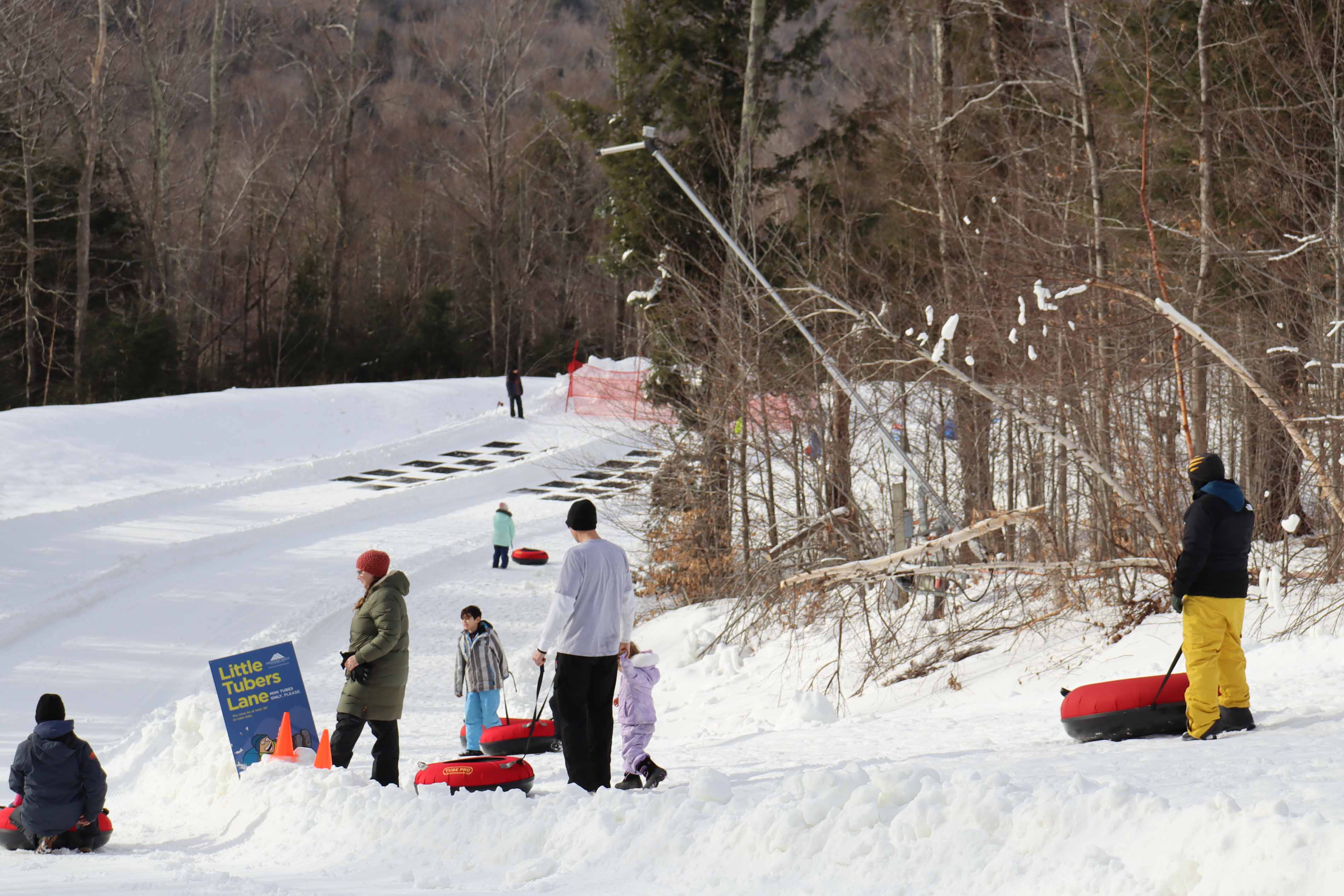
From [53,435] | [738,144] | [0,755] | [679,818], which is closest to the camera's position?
[679,818]

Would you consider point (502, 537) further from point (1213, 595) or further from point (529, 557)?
point (1213, 595)

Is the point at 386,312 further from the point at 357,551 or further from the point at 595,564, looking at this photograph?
the point at 595,564

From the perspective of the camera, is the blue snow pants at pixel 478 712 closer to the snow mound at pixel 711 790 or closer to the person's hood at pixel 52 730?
the person's hood at pixel 52 730

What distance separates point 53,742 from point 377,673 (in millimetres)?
1957

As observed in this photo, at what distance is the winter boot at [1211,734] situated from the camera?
7172 millimetres

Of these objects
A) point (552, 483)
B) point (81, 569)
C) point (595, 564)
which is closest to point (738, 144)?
point (552, 483)

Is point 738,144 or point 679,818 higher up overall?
point 738,144

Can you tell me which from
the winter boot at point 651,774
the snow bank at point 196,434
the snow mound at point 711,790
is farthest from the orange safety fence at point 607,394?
the snow mound at point 711,790

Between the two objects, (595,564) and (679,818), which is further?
(595,564)

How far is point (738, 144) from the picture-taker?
24.2m

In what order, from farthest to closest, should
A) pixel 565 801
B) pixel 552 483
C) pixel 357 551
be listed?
pixel 552 483 < pixel 357 551 < pixel 565 801

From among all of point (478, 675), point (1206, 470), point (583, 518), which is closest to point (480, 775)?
point (583, 518)

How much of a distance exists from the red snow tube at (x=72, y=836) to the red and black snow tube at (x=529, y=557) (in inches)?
557

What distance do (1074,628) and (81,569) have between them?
14289 millimetres
